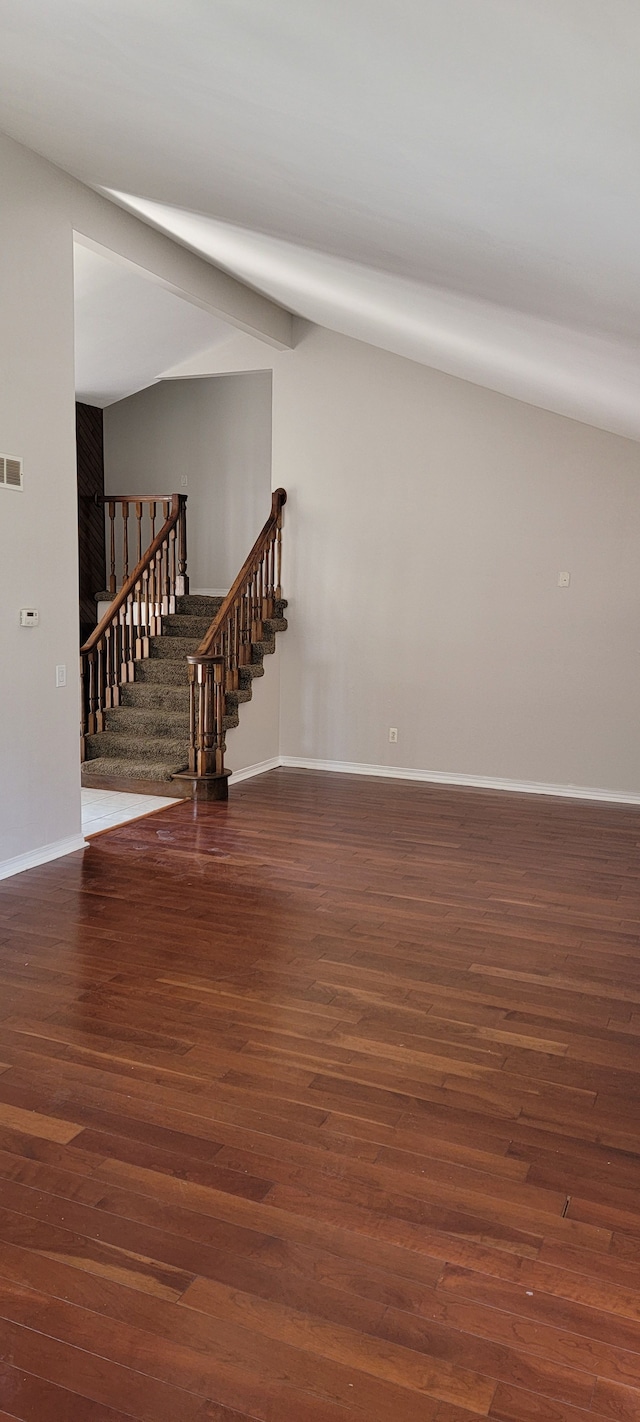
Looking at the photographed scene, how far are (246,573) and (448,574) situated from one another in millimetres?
1514

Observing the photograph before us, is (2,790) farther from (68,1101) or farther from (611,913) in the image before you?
(611,913)

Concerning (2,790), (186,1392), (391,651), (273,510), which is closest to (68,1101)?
(186,1392)

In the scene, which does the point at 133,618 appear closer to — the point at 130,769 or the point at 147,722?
the point at 147,722

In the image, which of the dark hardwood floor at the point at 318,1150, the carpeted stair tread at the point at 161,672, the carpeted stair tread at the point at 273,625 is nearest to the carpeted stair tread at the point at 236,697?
the carpeted stair tread at the point at 161,672

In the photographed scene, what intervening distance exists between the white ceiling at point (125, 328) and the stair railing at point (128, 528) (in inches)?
38.1

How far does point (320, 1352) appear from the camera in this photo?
177 cm

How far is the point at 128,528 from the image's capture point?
9.30 metres

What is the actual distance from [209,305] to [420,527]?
217cm

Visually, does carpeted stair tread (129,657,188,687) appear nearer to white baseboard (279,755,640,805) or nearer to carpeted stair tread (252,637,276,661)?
carpeted stair tread (252,637,276,661)

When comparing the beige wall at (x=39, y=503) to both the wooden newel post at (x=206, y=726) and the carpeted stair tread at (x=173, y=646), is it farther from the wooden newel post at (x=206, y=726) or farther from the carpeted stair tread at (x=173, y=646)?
the carpeted stair tread at (x=173, y=646)

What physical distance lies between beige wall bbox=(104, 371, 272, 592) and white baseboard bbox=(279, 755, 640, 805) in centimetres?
240

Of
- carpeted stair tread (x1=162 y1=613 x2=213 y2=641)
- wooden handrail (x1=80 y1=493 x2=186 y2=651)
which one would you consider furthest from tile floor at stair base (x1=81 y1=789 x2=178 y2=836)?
carpeted stair tread (x1=162 y1=613 x2=213 y2=641)

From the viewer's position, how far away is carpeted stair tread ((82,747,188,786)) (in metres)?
6.50

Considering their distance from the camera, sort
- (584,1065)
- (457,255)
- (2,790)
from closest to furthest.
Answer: (584,1065), (457,255), (2,790)
